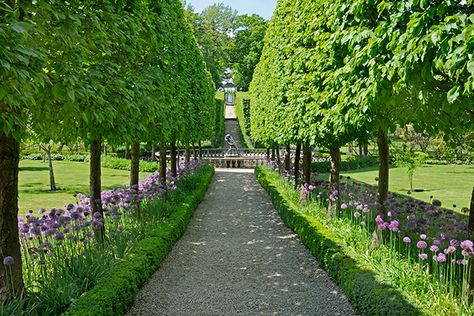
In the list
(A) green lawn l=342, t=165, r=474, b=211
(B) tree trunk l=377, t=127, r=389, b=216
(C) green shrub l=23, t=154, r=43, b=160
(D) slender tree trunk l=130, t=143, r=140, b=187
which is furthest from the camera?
(C) green shrub l=23, t=154, r=43, b=160

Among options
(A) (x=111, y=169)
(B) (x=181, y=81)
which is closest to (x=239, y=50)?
(A) (x=111, y=169)

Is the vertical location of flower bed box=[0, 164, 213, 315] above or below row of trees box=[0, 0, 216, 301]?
below

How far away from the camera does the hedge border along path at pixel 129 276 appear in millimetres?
4598

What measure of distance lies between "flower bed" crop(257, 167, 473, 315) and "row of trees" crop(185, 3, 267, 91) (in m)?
59.1

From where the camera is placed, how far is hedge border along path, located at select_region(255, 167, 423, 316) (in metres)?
4.52

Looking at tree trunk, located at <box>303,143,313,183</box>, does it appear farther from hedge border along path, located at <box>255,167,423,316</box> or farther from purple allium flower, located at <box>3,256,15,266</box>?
purple allium flower, located at <box>3,256,15,266</box>

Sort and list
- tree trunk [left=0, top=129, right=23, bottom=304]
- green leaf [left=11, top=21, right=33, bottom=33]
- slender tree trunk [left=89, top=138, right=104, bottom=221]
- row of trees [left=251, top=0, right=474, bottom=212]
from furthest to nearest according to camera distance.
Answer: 1. slender tree trunk [left=89, top=138, right=104, bottom=221]
2. tree trunk [left=0, top=129, right=23, bottom=304]
3. row of trees [left=251, top=0, right=474, bottom=212]
4. green leaf [left=11, top=21, right=33, bottom=33]

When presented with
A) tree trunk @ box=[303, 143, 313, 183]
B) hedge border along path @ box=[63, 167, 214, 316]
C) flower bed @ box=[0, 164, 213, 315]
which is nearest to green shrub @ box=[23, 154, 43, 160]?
tree trunk @ box=[303, 143, 313, 183]

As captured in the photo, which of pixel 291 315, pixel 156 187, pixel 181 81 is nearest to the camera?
pixel 291 315

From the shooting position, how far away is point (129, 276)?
5758 mm

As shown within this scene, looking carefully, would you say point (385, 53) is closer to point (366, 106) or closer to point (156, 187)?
point (366, 106)

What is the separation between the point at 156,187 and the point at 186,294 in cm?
446

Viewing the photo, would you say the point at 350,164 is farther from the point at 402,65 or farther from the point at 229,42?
the point at 229,42

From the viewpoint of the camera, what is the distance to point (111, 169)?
3159cm
